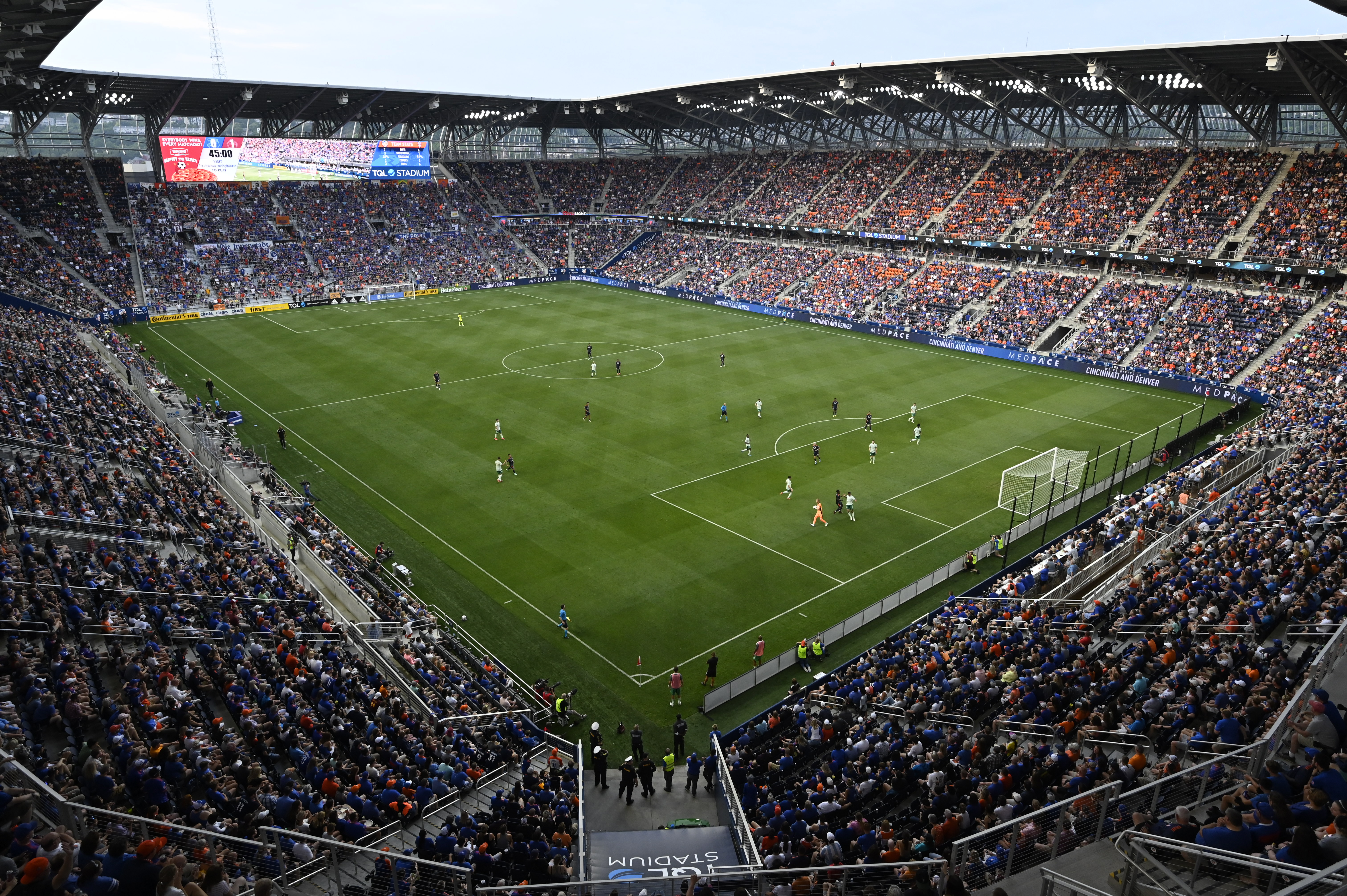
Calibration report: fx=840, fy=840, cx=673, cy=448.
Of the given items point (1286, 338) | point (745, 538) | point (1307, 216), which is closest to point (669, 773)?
point (745, 538)

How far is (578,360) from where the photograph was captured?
58.4 m

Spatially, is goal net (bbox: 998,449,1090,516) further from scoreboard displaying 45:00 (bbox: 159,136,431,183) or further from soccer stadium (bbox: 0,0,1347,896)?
scoreboard displaying 45:00 (bbox: 159,136,431,183)

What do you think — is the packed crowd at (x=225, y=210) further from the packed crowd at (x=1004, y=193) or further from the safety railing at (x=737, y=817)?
the safety railing at (x=737, y=817)

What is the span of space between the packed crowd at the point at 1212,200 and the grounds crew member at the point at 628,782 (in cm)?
5642

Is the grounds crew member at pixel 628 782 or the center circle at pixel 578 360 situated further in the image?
the center circle at pixel 578 360

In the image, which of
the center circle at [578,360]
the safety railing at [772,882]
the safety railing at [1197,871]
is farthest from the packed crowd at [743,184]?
the safety railing at [1197,871]

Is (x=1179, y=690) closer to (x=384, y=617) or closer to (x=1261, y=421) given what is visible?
(x=384, y=617)

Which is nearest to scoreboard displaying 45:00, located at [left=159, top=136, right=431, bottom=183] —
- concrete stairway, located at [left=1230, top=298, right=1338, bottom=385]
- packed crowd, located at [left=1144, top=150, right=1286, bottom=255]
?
packed crowd, located at [left=1144, top=150, right=1286, bottom=255]

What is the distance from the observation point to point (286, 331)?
6556 cm

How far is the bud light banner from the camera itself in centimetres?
1527

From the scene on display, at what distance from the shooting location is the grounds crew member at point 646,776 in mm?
18281

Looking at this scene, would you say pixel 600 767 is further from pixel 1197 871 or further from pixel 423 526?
pixel 423 526

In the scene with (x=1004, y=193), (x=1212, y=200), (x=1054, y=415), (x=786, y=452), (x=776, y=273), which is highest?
(x=1004, y=193)

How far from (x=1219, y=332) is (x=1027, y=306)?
1300cm
